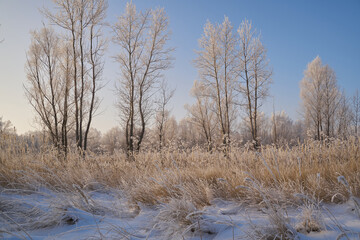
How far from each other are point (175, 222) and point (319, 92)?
23495 mm

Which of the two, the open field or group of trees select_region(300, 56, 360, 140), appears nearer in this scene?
the open field

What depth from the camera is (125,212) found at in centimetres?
230

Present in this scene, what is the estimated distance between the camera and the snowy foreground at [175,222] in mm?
1382

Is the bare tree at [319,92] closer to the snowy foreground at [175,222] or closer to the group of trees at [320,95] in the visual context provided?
the group of trees at [320,95]

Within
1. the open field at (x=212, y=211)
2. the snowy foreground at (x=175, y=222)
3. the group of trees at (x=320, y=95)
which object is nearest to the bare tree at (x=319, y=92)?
the group of trees at (x=320, y=95)

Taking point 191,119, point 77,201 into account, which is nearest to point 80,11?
point 77,201

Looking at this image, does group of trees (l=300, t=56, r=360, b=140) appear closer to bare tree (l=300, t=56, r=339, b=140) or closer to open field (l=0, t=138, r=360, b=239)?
bare tree (l=300, t=56, r=339, b=140)

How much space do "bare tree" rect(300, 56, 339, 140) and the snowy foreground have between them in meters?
21.5

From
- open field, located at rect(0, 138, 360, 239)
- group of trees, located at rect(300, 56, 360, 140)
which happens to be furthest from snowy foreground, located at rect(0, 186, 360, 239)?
group of trees, located at rect(300, 56, 360, 140)

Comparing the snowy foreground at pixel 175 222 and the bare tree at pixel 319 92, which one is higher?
the bare tree at pixel 319 92

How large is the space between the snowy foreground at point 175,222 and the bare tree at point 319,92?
2155 centimetres

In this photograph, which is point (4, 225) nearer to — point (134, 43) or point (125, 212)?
point (125, 212)

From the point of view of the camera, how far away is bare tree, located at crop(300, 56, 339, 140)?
19.7 metres

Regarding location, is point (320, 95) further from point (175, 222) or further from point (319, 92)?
point (175, 222)
